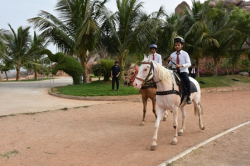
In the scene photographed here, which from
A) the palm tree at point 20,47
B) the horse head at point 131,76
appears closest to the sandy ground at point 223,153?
the horse head at point 131,76

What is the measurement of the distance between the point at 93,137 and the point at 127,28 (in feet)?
41.5

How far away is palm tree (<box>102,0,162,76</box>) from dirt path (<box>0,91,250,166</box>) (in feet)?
30.3

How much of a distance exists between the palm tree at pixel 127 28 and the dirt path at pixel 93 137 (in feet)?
30.3

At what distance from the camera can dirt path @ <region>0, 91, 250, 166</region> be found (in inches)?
152

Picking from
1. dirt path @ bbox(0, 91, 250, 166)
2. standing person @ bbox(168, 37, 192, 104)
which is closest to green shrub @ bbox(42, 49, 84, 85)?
dirt path @ bbox(0, 91, 250, 166)

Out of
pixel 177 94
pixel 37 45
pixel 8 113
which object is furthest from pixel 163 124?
pixel 37 45

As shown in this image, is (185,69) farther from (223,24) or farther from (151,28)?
(223,24)

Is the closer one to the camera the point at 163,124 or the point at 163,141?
the point at 163,141

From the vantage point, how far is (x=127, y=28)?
1652cm

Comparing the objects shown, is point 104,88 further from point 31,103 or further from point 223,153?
point 223,153

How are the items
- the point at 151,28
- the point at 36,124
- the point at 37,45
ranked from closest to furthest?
1. the point at 36,124
2. the point at 151,28
3. the point at 37,45

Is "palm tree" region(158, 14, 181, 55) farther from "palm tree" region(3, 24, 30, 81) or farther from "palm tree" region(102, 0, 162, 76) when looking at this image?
"palm tree" region(3, 24, 30, 81)

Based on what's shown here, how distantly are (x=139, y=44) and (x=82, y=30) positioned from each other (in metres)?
4.55

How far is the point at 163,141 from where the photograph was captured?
194 inches
